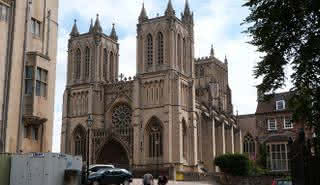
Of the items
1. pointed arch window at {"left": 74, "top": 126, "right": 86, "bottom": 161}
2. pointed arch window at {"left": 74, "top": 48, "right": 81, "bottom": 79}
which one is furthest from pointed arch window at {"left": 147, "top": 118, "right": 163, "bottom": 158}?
pointed arch window at {"left": 74, "top": 48, "right": 81, "bottom": 79}

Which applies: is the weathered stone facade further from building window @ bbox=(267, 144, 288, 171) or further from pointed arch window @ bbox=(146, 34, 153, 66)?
pointed arch window @ bbox=(146, 34, 153, 66)

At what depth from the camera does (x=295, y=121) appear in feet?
51.4

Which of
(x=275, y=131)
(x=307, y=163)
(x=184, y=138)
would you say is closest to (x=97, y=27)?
(x=184, y=138)

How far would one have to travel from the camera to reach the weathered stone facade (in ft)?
76.9

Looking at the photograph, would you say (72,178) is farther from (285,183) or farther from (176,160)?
(176,160)

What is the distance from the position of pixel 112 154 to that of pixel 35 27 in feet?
148

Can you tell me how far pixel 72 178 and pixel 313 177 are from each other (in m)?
12.6

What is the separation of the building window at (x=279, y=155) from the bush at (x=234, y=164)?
333 cm

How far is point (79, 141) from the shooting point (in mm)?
71062

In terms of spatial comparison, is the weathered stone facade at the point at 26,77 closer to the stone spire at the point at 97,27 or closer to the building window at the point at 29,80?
the building window at the point at 29,80

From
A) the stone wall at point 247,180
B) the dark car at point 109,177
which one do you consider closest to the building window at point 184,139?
the stone wall at point 247,180

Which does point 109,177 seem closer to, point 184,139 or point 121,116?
point 184,139

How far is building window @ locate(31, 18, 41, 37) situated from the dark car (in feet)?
39.3

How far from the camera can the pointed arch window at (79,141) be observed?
70.1m
